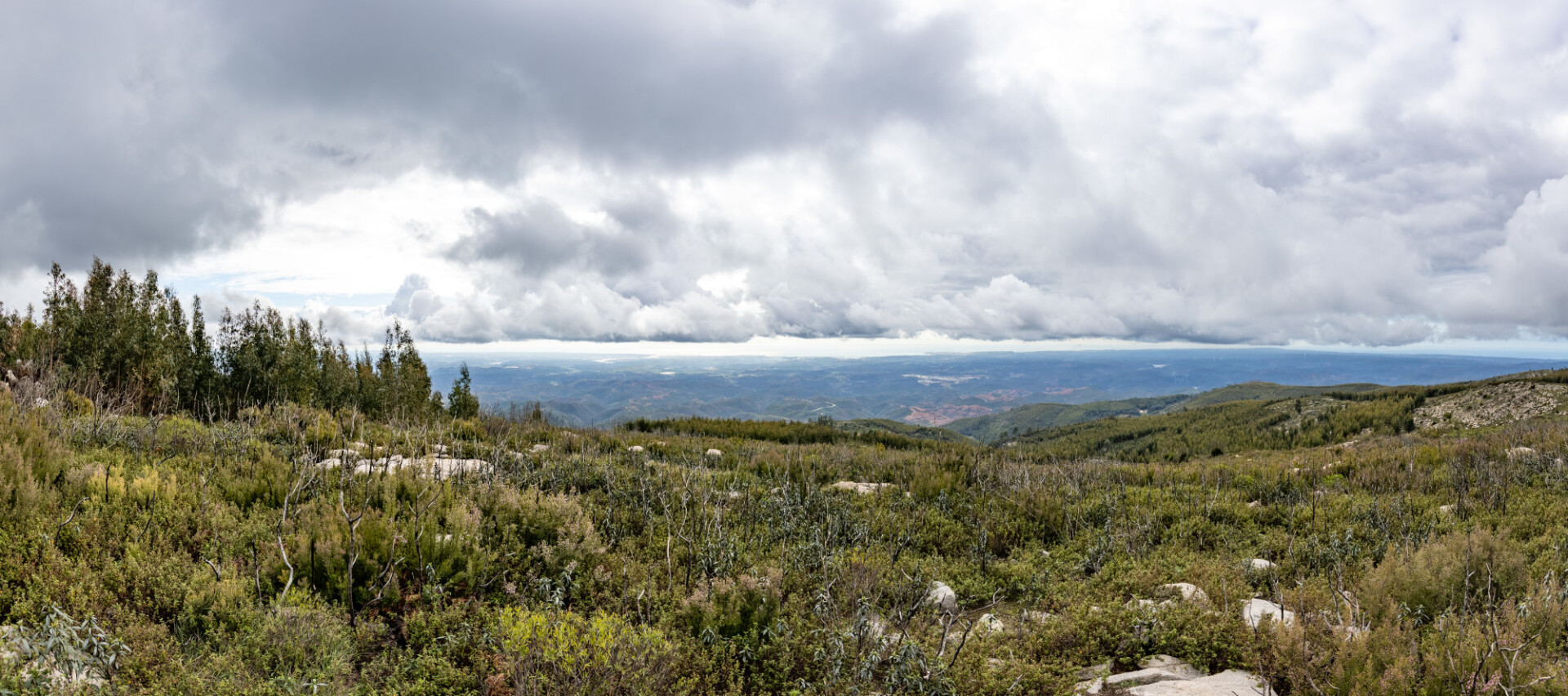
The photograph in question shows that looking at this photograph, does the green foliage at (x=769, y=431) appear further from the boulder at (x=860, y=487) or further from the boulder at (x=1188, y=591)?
the boulder at (x=1188, y=591)

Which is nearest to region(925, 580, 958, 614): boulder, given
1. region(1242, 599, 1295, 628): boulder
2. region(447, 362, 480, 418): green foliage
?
region(1242, 599, 1295, 628): boulder

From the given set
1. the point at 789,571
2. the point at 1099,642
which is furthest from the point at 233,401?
the point at 1099,642

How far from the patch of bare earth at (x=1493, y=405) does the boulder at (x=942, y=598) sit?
48.5 meters

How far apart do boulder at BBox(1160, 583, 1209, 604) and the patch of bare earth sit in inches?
1819

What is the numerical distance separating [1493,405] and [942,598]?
5670 cm

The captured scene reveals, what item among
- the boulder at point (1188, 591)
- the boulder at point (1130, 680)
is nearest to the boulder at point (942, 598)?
the boulder at point (1130, 680)

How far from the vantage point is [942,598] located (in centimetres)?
759

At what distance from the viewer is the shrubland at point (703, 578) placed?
4.70 metres

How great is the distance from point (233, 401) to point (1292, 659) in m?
36.7

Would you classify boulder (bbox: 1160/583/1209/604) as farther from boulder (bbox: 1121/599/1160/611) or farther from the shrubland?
boulder (bbox: 1121/599/1160/611)

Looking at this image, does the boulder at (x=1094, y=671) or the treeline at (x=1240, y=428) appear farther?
the treeline at (x=1240, y=428)

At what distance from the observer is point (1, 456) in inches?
267

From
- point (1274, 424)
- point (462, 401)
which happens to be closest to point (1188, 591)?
point (462, 401)

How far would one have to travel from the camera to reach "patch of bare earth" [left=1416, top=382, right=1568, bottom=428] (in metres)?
36.4
